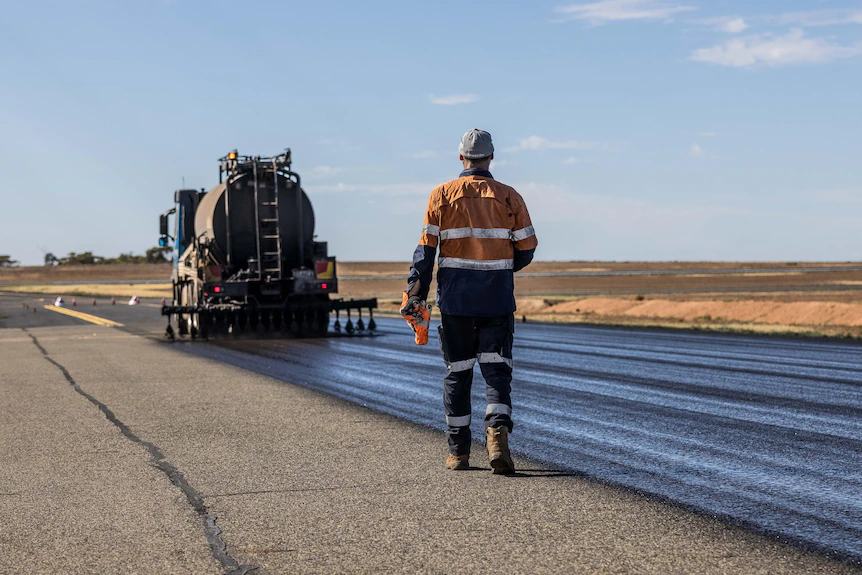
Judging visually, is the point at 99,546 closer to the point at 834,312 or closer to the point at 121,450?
the point at 121,450

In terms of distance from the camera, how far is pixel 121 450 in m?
7.67

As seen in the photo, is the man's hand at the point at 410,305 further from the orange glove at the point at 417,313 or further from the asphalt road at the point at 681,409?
the asphalt road at the point at 681,409

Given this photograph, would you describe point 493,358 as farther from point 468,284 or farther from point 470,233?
point 470,233

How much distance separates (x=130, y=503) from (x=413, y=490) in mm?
1574

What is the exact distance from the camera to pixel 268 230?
70.3 ft

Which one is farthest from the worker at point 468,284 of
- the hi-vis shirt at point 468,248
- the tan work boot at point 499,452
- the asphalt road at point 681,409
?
the asphalt road at point 681,409

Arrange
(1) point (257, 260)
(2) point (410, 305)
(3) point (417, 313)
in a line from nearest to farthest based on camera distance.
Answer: (2) point (410, 305)
(3) point (417, 313)
(1) point (257, 260)

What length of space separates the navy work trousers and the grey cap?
1.04 m

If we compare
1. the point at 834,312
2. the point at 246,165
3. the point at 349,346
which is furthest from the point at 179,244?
the point at 834,312

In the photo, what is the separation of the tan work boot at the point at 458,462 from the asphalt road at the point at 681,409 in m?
0.59

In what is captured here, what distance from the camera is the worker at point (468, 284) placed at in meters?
→ 6.72

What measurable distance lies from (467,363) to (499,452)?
0.62 metres

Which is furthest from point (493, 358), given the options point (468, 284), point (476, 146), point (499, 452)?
point (476, 146)

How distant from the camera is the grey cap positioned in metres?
6.83
